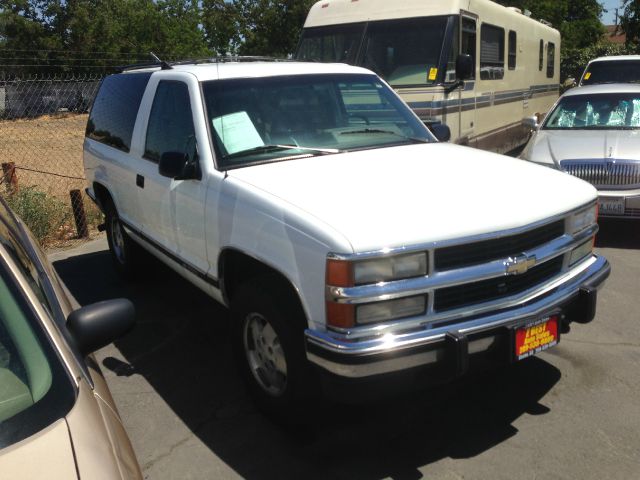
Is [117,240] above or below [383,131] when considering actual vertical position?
below

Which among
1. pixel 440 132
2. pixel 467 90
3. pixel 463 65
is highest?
pixel 463 65

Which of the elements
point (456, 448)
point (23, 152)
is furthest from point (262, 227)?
point (23, 152)

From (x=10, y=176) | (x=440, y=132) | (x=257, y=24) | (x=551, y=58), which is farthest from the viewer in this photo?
(x=257, y=24)

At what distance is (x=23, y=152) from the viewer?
21312 millimetres

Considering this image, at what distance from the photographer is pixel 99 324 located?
2.53 meters

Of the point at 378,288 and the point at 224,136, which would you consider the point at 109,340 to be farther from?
the point at 224,136

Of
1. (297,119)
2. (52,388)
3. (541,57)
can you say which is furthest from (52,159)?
(52,388)

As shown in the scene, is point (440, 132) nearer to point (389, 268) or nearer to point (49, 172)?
point (389, 268)

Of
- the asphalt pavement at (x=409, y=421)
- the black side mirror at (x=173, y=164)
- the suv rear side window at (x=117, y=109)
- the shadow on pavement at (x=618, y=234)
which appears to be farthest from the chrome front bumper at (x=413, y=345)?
the shadow on pavement at (x=618, y=234)

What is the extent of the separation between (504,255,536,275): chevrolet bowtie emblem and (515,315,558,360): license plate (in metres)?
0.28

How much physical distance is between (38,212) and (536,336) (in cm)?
666

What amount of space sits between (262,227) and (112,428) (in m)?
1.70

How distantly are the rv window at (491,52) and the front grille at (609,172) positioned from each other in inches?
147

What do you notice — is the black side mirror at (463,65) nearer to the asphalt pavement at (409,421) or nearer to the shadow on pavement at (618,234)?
the shadow on pavement at (618,234)
